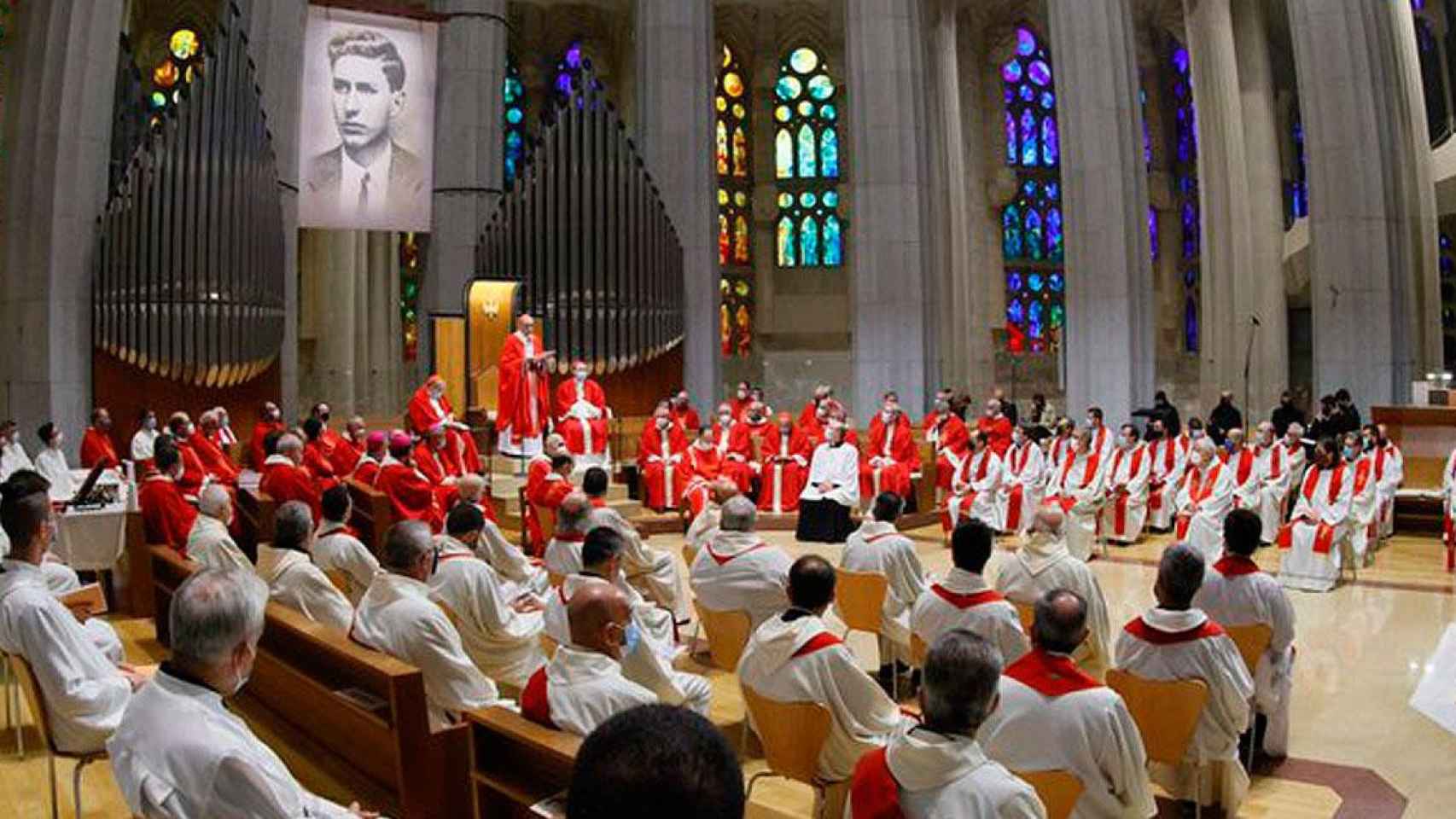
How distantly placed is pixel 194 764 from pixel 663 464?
12.4m

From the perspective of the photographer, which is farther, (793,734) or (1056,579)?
(1056,579)

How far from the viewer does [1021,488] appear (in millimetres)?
14719

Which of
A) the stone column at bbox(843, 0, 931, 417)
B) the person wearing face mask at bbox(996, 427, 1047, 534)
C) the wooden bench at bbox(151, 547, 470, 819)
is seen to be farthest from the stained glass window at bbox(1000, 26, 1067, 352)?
the wooden bench at bbox(151, 547, 470, 819)

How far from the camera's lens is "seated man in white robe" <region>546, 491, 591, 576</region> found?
25.8ft

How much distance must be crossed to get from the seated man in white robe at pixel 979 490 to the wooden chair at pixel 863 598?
7010 millimetres

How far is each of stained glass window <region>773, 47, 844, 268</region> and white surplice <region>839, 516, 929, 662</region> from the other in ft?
80.6

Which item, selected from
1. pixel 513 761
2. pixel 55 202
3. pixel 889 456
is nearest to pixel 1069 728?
pixel 513 761

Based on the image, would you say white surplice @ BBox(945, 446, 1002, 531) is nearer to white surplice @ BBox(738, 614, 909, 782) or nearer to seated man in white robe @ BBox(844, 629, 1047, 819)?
white surplice @ BBox(738, 614, 909, 782)

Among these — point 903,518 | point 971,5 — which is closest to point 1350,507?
point 903,518

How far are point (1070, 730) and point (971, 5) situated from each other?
29837 millimetres

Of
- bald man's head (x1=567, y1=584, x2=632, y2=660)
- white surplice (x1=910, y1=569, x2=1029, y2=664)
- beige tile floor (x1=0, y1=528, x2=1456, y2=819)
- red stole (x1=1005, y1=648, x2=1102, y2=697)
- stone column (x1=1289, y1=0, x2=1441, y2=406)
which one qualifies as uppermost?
stone column (x1=1289, y1=0, x2=1441, y2=406)

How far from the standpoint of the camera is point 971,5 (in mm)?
31438

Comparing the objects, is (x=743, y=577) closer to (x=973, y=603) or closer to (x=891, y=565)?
(x=891, y=565)

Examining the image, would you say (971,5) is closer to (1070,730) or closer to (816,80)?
(816,80)
